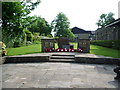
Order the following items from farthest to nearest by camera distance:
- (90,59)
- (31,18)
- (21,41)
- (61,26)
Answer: (61,26), (21,41), (31,18), (90,59)

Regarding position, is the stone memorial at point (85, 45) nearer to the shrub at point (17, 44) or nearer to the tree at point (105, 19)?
the shrub at point (17, 44)

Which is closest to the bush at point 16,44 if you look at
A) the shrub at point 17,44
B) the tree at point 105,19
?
the shrub at point 17,44

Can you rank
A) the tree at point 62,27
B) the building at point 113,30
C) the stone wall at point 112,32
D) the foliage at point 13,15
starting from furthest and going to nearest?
1. the tree at point 62,27
2. the stone wall at point 112,32
3. the building at point 113,30
4. the foliage at point 13,15

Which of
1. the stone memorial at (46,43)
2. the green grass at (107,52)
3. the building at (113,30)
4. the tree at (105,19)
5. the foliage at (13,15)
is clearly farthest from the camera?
the tree at (105,19)

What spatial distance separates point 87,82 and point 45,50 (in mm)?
7277

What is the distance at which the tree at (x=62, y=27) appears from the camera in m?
43.2

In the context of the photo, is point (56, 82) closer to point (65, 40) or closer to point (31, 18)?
point (65, 40)

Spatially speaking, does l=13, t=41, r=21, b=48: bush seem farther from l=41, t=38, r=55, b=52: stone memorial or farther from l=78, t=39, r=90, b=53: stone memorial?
l=78, t=39, r=90, b=53: stone memorial

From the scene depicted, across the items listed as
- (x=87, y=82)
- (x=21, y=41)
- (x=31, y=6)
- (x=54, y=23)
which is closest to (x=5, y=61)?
(x=87, y=82)

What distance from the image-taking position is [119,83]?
3.93m

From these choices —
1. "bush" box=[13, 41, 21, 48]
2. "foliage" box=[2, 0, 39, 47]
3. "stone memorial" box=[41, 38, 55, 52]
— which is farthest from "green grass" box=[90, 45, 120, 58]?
"bush" box=[13, 41, 21, 48]

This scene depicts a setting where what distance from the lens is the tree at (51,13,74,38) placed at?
142 feet

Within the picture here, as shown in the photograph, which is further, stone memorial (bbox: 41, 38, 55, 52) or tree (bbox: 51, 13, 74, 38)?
tree (bbox: 51, 13, 74, 38)

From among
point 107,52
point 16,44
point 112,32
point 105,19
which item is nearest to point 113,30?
point 112,32
